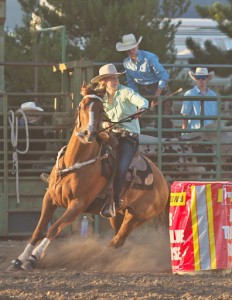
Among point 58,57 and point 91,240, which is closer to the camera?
point 91,240

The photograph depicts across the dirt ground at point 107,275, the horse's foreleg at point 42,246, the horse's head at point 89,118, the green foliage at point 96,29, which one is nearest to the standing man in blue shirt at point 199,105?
the dirt ground at point 107,275

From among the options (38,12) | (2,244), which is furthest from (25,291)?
(38,12)

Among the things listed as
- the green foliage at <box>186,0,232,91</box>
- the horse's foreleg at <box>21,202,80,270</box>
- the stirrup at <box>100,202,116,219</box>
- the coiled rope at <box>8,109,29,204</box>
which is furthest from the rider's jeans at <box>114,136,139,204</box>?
the green foliage at <box>186,0,232,91</box>

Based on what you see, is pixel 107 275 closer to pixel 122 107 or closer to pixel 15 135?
pixel 122 107

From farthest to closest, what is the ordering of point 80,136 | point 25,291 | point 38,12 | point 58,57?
1. point 38,12
2. point 58,57
3. point 80,136
4. point 25,291

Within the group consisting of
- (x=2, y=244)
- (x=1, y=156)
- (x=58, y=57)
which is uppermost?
(x=58, y=57)

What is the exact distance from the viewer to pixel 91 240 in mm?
10531

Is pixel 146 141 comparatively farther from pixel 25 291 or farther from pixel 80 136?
pixel 25 291

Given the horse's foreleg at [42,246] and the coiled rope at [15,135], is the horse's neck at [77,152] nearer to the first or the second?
the horse's foreleg at [42,246]

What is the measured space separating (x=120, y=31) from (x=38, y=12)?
2.21 m

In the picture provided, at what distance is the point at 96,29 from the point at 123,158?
488 inches

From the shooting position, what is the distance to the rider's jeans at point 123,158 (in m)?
9.85

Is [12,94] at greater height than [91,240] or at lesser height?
greater

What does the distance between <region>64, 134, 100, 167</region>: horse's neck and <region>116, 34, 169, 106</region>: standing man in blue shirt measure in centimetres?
249
